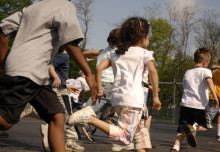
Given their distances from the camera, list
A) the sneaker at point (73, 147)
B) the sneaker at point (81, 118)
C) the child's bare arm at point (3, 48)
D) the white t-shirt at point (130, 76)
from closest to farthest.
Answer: the child's bare arm at point (3, 48)
the sneaker at point (81, 118)
the white t-shirt at point (130, 76)
the sneaker at point (73, 147)

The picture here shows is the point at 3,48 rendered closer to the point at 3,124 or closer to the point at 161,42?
the point at 3,124

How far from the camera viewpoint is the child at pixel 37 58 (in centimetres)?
292

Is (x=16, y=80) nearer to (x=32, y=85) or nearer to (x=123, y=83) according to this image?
(x=32, y=85)

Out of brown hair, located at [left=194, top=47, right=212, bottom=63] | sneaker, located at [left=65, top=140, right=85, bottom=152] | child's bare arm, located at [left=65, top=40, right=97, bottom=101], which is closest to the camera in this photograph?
child's bare arm, located at [left=65, top=40, right=97, bottom=101]

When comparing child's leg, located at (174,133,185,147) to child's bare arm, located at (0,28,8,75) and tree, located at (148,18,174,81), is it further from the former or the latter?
tree, located at (148,18,174,81)

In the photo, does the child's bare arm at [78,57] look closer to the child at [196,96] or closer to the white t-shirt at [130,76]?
the white t-shirt at [130,76]

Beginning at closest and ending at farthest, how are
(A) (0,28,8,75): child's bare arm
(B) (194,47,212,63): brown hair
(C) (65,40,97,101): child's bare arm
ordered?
1. (C) (65,40,97,101): child's bare arm
2. (A) (0,28,8,75): child's bare arm
3. (B) (194,47,212,63): brown hair

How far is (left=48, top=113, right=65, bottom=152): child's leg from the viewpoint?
310 cm

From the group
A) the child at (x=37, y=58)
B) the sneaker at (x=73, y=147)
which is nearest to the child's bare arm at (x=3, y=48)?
the child at (x=37, y=58)

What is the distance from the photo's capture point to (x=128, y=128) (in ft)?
12.2

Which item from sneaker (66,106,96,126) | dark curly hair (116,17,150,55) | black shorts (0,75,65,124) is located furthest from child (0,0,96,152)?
dark curly hair (116,17,150,55)

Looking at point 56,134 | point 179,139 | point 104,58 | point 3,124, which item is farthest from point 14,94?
point 179,139

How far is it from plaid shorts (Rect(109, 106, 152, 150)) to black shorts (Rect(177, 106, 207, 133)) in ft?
7.54

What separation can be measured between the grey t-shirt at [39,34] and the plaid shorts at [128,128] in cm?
101
